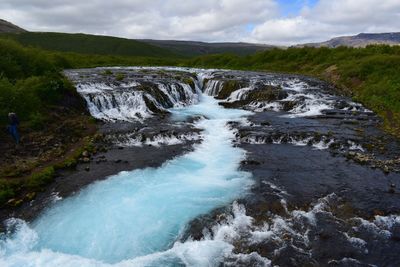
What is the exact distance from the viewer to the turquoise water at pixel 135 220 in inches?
454

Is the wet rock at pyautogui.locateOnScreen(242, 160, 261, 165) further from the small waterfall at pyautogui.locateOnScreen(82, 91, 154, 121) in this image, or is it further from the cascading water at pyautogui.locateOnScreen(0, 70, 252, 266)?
the small waterfall at pyautogui.locateOnScreen(82, 91, 154, 121)

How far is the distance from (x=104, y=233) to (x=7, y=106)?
1474 cm

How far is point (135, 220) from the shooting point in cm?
1384

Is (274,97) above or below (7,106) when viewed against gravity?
below

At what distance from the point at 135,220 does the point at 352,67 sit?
141ft

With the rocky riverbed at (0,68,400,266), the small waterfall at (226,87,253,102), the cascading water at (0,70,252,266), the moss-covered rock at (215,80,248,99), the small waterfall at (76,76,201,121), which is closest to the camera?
the cascading water at (0,70,252,266)

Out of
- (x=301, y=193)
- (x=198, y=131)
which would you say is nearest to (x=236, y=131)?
(x=198, y=131)

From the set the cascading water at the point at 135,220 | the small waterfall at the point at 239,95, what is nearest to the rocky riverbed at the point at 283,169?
the cascading water at the point at 135,220

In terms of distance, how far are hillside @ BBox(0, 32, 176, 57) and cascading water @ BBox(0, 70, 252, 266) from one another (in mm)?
164148

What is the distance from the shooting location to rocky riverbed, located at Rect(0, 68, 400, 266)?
11.9 meters

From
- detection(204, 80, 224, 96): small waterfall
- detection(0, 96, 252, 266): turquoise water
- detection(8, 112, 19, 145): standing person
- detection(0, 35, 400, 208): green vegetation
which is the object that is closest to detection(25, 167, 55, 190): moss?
detection(0, 35, 400, 208): green vegetation

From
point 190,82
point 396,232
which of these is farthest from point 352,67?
point 396,232

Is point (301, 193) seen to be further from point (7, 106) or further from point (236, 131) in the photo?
point (7, 106)

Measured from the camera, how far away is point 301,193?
15.7 meters
